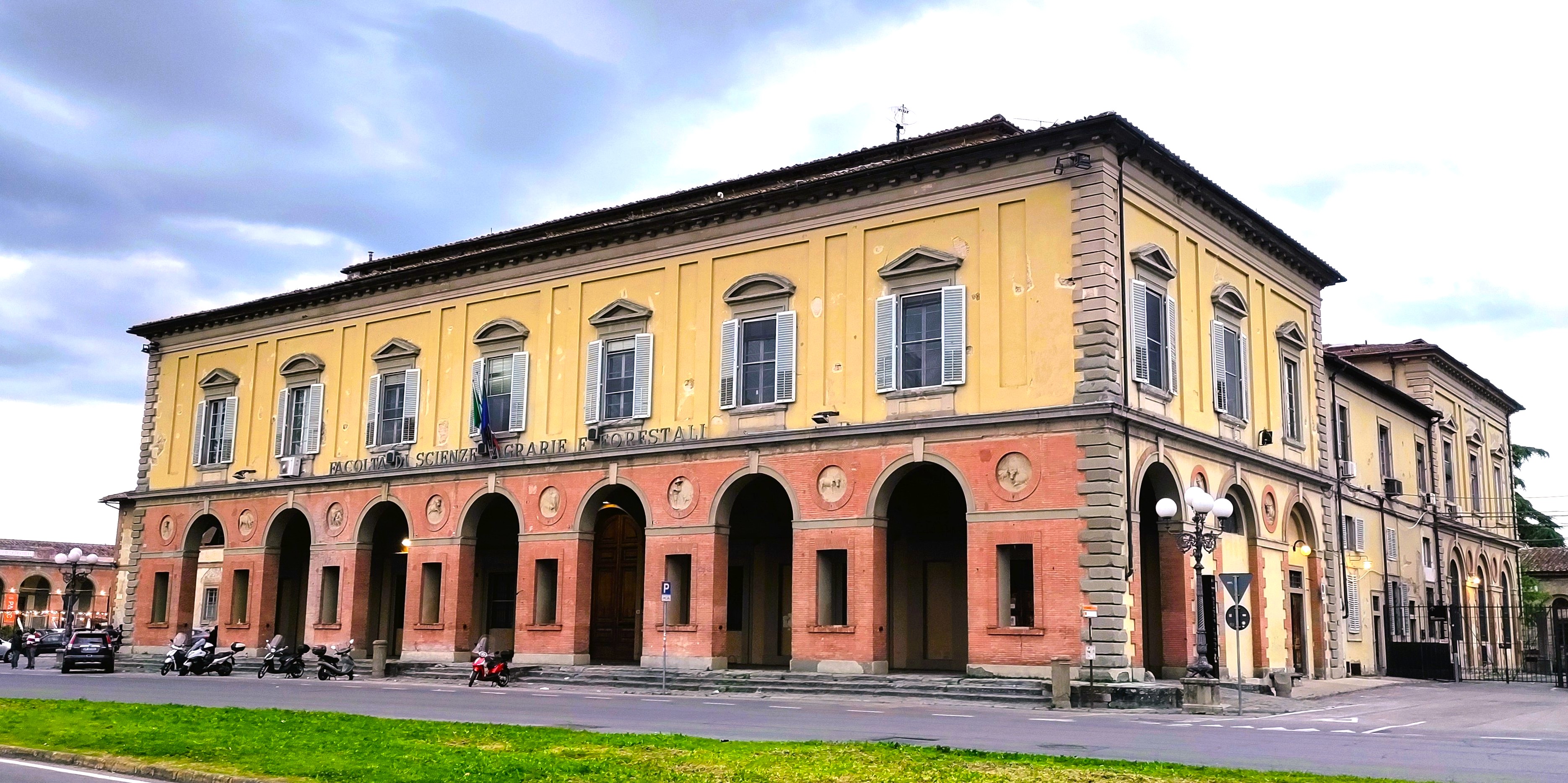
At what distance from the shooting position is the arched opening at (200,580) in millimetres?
40906

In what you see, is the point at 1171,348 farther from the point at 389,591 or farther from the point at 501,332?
the point at 389,591

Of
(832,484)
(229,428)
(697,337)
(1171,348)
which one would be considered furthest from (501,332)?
(1171,348)

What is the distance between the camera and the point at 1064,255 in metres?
26.4

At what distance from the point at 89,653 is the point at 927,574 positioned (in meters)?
22.9

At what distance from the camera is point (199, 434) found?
41.8 meters

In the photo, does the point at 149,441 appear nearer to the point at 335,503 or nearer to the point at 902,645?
the point at 335,503

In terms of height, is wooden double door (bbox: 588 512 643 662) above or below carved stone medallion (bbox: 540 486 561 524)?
below

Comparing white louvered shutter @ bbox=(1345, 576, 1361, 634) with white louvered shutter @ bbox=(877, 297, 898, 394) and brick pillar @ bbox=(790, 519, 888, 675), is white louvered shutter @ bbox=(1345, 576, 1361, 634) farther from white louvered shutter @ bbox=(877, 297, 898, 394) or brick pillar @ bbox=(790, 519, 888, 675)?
white louvered shutter @ bbox=(877, 297, 898, 394)

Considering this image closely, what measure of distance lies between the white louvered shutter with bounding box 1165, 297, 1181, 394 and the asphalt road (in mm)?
6819

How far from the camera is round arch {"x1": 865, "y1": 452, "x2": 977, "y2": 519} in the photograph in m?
27.2

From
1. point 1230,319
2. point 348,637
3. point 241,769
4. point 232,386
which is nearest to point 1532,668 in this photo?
point 1230,319

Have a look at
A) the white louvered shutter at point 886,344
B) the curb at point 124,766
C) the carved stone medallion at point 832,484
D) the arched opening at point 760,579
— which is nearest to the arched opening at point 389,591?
the arched opening at point 760,579

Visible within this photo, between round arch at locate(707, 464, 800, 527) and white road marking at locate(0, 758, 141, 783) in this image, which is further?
round arch at locate(707, 464, 800, 527)

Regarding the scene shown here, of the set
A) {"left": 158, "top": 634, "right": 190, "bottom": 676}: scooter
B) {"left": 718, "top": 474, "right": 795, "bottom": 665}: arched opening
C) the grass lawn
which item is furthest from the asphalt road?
{"left": 718, "top": 474, "right": 795, "bottom": 665}: arched opening
